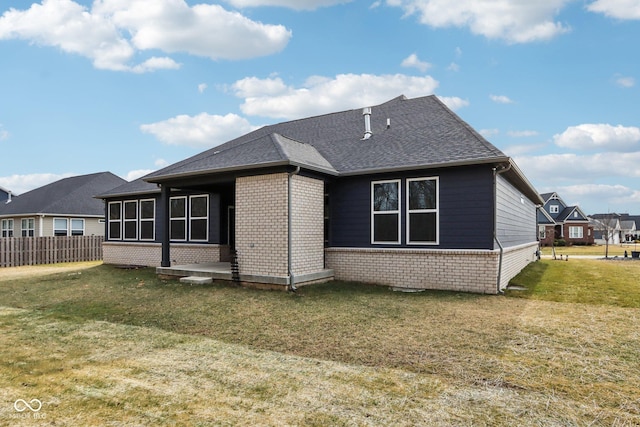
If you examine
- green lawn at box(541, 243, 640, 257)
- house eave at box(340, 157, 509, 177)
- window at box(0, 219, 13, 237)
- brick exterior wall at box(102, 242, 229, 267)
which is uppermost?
house eave at box(340, 157, 509, 177)

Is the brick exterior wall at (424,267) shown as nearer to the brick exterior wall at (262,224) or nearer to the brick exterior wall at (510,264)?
the brick exterior wall at (510,264)

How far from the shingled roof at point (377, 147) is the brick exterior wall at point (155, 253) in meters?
3.41

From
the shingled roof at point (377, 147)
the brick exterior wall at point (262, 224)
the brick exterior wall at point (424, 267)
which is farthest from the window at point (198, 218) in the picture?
the brick exterior wall at point (424, 267)

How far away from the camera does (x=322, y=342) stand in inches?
208

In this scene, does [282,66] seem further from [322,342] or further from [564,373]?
[564,373]

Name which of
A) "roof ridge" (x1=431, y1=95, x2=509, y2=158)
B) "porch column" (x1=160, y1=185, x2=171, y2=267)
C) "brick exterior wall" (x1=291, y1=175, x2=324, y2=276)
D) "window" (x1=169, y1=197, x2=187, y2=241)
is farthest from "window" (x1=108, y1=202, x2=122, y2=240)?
"roof ridge" (x1=431, y1=95, x2=509, y2=158)

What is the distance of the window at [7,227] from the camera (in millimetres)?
24672

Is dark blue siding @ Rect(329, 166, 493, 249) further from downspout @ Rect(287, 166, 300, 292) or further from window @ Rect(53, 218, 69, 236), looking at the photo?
window @ Rect(53, 218, 69, 236)

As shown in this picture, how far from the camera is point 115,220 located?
57.4 ft

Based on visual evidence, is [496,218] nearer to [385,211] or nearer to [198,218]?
[385,211]

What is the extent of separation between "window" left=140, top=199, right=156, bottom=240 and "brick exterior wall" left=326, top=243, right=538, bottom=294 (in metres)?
8.75

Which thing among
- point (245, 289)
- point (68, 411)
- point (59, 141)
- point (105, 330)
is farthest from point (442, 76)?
point (59, 141)

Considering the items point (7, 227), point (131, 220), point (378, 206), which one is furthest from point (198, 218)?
point (7, 227)

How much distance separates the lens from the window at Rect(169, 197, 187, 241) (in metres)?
15.0
